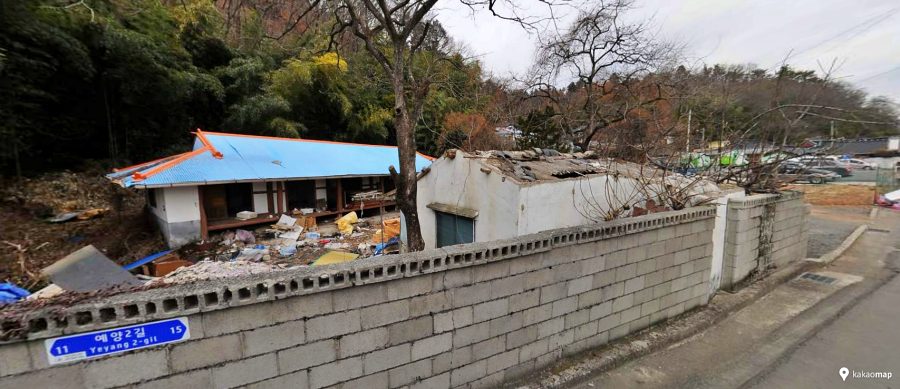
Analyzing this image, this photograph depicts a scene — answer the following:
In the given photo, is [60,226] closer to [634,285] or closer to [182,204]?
[182,204]

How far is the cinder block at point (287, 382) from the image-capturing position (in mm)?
2131

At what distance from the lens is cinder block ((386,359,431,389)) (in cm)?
254

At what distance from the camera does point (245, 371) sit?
209cm

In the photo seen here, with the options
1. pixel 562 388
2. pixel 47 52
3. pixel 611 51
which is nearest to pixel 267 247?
pixel 562 388

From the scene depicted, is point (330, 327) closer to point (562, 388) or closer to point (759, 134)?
point (562, 388)

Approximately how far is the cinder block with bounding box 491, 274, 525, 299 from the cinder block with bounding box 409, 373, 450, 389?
0.79 m

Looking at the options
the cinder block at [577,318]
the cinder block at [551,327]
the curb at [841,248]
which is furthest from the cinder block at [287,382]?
the curb at [841,248]

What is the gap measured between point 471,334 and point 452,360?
27cm

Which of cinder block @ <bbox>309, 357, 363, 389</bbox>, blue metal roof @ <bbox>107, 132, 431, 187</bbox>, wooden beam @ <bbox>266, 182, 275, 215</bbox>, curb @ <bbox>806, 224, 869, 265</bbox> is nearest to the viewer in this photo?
cinder block @ <bbox>309, 357, 363, 389</bbox>

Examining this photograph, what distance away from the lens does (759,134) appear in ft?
22.8

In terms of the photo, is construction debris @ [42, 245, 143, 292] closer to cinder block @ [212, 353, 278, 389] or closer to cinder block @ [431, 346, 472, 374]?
cinder block @ [212, 353, 278, 389]

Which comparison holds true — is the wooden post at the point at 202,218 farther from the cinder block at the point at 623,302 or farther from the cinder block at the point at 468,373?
the cinder block at the point at 623,302

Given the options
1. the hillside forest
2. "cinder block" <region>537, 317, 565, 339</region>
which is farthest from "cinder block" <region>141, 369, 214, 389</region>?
the hillside forest

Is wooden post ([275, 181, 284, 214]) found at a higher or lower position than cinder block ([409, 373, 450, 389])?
higher
